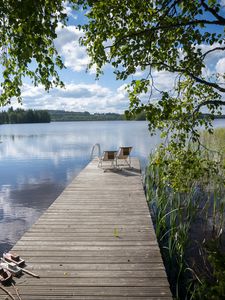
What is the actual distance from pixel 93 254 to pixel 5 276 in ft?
3.82

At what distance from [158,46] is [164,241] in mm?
4360

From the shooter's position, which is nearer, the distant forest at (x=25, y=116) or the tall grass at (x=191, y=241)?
the tall grass at (x=191, y=241)

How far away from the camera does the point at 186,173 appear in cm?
397

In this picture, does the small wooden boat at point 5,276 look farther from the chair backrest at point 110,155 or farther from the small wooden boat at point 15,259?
the chair backrest at point 110,155

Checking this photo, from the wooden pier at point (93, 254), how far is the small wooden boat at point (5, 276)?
10cm

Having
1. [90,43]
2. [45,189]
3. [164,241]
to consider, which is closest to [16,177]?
[45,189]

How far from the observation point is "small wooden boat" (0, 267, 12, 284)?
131 inches

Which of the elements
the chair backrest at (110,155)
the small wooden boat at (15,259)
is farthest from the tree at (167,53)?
the chair backrest at (110,155)

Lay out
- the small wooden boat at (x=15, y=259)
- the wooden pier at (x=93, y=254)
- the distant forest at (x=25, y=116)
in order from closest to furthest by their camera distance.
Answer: the wooden pier at (x=93, y=254), the small wooden boat at (x=15, y=259), the distant forest at (x=25, y=116)

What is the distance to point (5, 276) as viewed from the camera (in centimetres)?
341

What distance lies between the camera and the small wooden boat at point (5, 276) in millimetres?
3327

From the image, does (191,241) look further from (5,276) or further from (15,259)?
(5,276)

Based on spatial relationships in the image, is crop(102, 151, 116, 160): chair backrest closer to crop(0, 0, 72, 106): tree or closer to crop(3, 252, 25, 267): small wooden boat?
crop(3, 252, 25, 267): small wooden boat

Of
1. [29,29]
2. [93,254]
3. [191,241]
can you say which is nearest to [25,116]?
[191,241]
